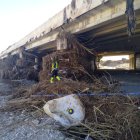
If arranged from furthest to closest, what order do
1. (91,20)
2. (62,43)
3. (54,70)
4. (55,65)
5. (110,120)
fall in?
(62,43)
(55,65)
(54,70)
(91,20)
(110,120)

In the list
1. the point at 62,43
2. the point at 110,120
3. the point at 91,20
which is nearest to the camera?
the point at 110,120

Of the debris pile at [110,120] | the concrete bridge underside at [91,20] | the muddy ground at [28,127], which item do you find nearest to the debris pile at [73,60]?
the concrete bridge underside at [91,20]

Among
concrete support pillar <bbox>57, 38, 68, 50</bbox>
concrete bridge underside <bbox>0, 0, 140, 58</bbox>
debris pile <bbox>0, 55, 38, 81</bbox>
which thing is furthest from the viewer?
debris pile <bbox>0, 55, 38, 81</bbox>

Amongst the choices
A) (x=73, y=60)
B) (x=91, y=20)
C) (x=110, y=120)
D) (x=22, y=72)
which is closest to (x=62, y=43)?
(x=73, y=60)

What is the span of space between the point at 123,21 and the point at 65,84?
1.88m

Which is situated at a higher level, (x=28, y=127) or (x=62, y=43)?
(x=62, y=43)

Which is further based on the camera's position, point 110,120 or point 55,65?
point 55,65

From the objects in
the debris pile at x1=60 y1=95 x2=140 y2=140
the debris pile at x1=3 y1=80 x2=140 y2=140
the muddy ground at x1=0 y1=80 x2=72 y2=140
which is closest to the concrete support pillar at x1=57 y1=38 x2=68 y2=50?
the debris pile at x1=3 y1=80 x2=140 y2=140

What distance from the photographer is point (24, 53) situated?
1072 cm

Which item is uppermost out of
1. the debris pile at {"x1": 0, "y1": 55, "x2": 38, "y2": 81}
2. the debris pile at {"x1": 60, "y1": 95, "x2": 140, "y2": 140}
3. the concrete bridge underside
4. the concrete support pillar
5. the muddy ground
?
the concrete bridge underside

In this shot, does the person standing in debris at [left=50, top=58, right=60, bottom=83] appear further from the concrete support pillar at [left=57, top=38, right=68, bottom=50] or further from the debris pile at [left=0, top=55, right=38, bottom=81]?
the debris pile at [left=0, top=55, right=38, bottom=81]

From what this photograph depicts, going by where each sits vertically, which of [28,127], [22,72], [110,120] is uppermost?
[22,72]

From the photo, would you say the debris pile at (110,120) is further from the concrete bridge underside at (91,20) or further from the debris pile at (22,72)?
the debris pile at (22,72)

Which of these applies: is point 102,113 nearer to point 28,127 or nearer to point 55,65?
point 28,127
